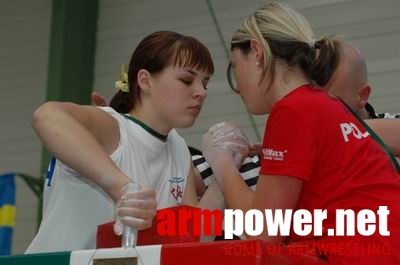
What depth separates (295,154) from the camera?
3.78 feet

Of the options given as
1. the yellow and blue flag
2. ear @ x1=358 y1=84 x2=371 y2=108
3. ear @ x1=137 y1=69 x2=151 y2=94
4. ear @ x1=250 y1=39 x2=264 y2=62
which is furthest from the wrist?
the yellow and blue flag

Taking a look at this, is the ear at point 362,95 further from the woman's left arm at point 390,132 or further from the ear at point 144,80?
the ear at point 144,80

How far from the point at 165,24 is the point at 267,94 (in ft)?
10.3

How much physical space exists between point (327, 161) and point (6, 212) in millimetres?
2635

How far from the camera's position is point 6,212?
139 inches

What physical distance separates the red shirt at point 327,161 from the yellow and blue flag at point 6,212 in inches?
94.0

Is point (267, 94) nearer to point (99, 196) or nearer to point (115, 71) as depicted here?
point (99, 196)

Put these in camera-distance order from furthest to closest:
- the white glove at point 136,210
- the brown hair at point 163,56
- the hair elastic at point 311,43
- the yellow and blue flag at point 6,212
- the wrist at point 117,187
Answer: the yellow and blue flag at point 6,212
the brown hair at point 163,56
the hair elastic at point 311,43
the wrist at point 117,187
the white glove at point 136,210

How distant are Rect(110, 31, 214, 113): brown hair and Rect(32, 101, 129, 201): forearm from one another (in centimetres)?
38

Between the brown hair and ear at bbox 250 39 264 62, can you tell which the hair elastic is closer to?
ear at bbox 250 39 264 62

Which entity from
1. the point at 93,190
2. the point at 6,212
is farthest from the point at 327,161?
the point at 6,212

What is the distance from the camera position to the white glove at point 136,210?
1.07 m

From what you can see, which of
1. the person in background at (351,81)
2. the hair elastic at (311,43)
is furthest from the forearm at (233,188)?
the person in background at (351,81)

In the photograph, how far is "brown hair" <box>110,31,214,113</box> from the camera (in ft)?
5.44
